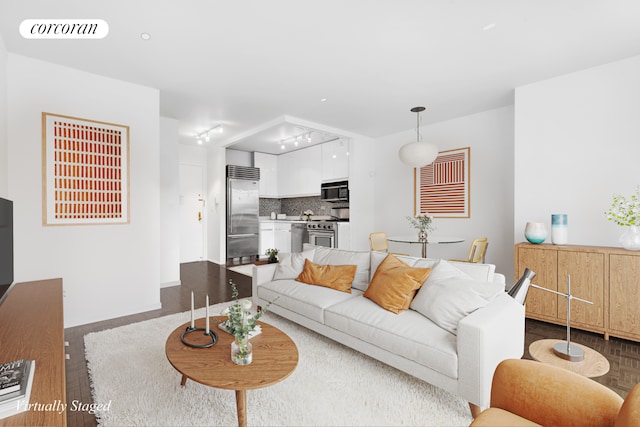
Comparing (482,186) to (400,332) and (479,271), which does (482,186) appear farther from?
(400,332)

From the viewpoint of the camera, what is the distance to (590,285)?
2.95 metres

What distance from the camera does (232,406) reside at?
183 cm

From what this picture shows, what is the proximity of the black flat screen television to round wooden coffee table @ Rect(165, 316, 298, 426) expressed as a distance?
38.2 inches

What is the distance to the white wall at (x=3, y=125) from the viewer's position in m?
2.66

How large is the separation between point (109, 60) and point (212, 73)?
955 mm

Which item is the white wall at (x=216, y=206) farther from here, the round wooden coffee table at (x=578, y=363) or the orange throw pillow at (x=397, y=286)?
the round wooden coffee table at (x=578, y=363)

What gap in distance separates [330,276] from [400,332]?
1.11 meters

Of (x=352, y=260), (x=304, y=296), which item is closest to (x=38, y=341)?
(x=304, y=296)

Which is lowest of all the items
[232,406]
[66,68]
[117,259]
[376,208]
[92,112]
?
[232,406]

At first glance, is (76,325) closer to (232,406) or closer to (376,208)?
(232,406)

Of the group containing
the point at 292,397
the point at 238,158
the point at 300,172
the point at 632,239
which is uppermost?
the point at 238,158

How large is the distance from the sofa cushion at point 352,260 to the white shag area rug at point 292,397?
2.31ft

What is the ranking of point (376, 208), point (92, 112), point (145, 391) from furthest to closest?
point (376, 208) → point (92, 112) → point (145, 391)

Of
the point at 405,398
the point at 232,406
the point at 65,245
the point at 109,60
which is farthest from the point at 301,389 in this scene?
the point at 109,60
